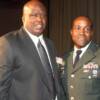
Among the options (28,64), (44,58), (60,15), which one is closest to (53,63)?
(44,58)

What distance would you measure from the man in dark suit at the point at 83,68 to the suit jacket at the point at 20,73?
392mm

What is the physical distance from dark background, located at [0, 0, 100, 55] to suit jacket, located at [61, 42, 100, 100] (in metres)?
1.59

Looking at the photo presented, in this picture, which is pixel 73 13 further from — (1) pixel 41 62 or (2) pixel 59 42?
(1) pixel 41 62

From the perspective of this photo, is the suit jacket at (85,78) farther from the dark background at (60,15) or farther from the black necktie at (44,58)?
the dark background at (60,15)

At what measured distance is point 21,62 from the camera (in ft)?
6.07

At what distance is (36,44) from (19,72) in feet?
0.75

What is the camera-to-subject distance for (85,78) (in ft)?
7.43

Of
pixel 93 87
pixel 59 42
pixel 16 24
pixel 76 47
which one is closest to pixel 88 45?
pixel 76 47

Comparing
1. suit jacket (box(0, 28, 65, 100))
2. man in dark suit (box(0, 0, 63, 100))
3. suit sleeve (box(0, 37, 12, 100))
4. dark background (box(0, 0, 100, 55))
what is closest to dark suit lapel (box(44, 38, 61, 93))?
man in dark suit (box(0, 0, 63, 100))

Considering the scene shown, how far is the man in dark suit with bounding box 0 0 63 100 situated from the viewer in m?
1.83

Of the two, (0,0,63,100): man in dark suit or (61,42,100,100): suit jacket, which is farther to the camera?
(61,42,100,100): suit jacket

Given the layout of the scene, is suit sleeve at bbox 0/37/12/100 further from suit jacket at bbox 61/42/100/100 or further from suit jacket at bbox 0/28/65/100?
suit jacket at bbox 61/42/100/100

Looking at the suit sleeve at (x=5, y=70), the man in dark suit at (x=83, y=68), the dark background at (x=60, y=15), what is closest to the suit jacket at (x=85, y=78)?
the man in dark suit at (x=83, y=68)

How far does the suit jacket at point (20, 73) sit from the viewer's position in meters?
1.82
